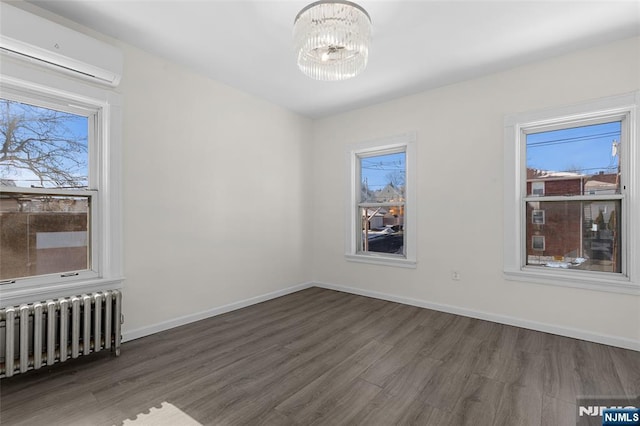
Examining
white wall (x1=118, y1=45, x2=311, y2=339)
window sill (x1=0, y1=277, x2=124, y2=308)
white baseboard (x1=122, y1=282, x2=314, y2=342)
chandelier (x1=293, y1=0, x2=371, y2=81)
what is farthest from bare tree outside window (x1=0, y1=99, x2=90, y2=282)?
chandelier (x1=293, y1=0, x2=371, y2=81)

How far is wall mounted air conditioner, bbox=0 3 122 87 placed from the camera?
203 cm

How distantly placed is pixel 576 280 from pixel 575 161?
1241 millimetres

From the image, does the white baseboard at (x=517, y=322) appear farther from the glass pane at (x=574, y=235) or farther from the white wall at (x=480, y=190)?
the glass pane at (x=574, y=235)

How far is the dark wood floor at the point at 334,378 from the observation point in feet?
5.98

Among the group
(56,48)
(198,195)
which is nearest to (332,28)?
(56,48)

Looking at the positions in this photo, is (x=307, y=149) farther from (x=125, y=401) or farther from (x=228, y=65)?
(x=125, y=401)

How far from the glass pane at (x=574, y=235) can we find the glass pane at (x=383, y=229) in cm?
156

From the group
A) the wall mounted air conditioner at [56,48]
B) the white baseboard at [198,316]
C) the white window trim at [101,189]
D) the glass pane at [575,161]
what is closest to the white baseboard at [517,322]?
the white baseboard at [198,316]

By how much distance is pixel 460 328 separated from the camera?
3168 mm

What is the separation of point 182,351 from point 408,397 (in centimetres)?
197

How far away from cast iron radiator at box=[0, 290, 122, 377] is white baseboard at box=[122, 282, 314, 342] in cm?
31

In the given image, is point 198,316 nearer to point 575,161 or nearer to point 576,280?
point 576,280

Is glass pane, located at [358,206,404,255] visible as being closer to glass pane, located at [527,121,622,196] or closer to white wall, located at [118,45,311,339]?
white wall, located at [118,45,311,339]

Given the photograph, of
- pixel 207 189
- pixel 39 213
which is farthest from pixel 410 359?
pixel 39 213
